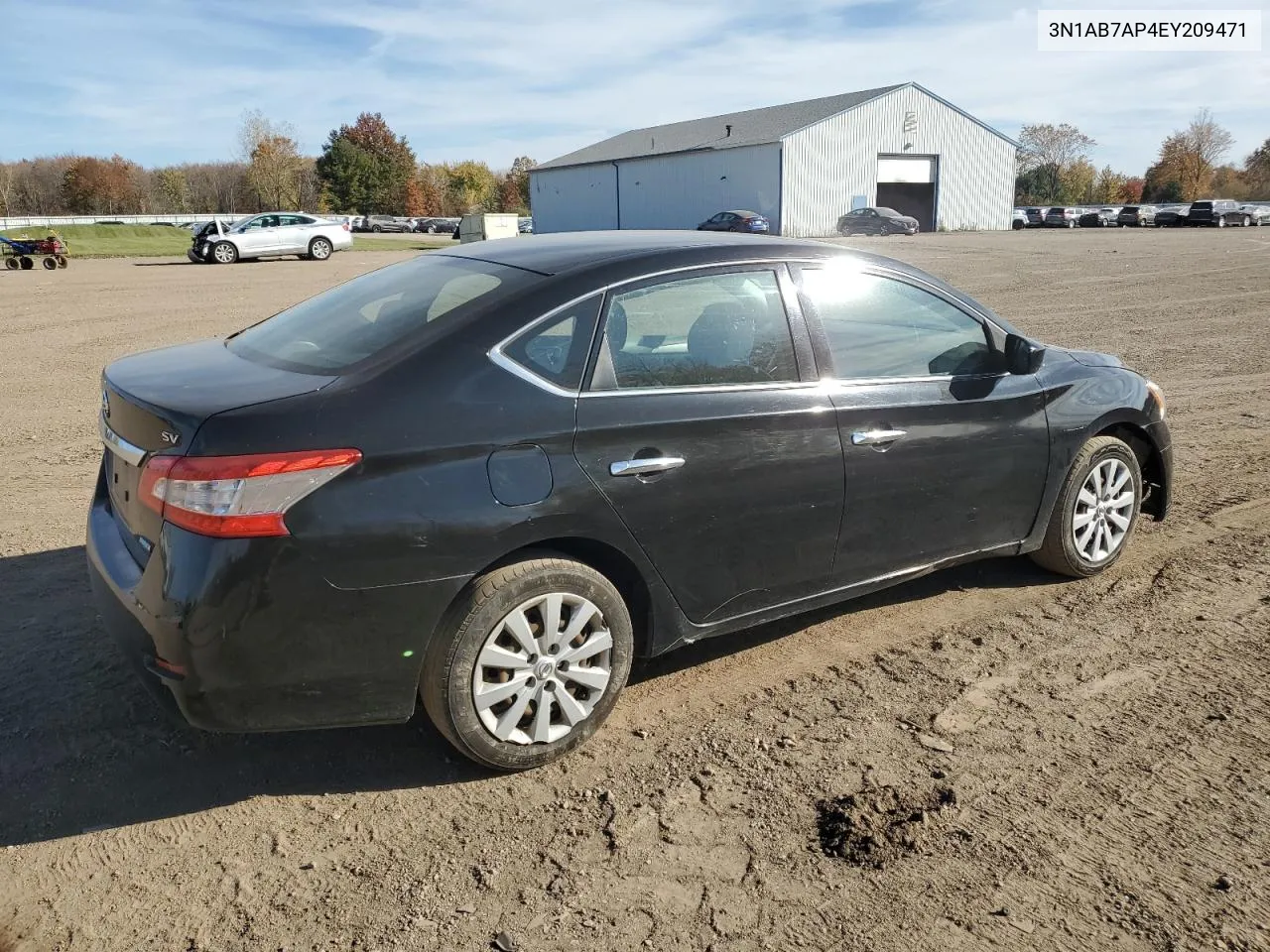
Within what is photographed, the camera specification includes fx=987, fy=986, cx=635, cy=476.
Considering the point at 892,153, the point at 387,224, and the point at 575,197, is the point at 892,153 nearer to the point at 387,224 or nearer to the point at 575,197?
the point at 575,197

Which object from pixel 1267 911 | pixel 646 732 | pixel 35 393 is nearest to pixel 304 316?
pixel 646 732

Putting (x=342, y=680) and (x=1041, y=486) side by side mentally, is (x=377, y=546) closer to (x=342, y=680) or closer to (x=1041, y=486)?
(x=342, y=680)

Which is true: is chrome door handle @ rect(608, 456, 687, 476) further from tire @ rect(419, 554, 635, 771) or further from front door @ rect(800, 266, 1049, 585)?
front door @ rect(800, 266, 1049, 585)

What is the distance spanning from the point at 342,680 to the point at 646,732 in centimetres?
114

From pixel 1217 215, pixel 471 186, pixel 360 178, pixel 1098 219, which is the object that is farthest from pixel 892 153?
pixel 471 186

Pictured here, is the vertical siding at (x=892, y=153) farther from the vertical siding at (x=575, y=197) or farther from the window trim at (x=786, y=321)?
the window trim at (x=786, y=321)

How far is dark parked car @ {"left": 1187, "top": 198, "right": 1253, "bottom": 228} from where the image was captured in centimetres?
5812

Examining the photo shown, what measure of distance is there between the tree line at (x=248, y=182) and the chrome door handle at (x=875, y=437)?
272 feet

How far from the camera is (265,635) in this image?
289cm

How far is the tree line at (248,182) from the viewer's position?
267ft

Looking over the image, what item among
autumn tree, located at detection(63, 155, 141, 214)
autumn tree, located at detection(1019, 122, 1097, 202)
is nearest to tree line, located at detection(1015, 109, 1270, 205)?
autumn tree, located at detection(1019, 122, 1097, 202)

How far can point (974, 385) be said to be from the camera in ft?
14.2

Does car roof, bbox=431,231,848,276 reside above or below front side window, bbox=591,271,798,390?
above

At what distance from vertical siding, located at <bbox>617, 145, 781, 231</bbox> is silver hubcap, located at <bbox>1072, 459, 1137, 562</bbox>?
48.0 metres
